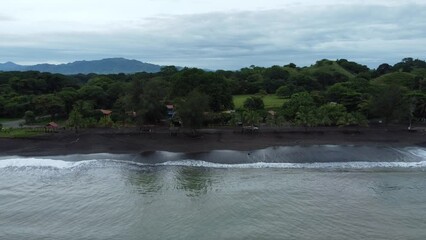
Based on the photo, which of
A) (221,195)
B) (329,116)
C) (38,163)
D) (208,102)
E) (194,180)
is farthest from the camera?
(329,116)

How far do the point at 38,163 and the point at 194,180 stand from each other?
1558 centimetres

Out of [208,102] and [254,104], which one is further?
[254,104]

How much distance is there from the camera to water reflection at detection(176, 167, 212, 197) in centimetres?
3098

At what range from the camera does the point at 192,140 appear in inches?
1849

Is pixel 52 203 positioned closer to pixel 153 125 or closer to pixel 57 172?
pixel 57 172

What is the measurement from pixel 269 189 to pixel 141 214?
998 cm

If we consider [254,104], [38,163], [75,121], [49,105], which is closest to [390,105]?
[254,104]

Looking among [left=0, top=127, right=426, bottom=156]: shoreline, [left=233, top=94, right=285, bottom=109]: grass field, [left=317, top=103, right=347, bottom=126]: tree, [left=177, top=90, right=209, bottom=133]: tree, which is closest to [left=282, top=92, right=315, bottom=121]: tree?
[left=317, top=103, right=347, bottom=126]: tree

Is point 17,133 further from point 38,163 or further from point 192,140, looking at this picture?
point 192,140

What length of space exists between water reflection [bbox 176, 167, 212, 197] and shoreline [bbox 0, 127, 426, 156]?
6.51 meters

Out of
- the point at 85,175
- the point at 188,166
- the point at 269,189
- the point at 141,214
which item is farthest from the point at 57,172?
the point at 269,189

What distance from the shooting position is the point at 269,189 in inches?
1224

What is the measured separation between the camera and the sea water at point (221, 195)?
23.6 m

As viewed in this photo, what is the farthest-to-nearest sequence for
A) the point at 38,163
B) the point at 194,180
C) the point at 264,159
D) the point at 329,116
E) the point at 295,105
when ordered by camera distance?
the point at 295,105, the point at 329,116, the point at 264,159, the point at 38,163, the point at 194,180
